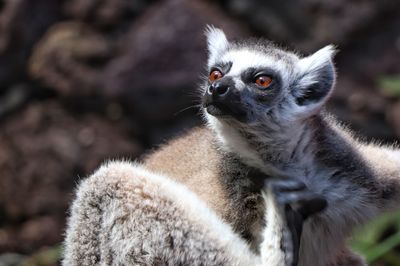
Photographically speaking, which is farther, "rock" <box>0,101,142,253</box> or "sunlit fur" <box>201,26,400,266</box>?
"rock" <box>0,101,142,253</box>

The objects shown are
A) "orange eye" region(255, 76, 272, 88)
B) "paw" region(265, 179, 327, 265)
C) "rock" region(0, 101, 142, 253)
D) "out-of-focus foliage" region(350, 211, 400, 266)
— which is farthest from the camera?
"rock" region(0, 101, 142, 253)

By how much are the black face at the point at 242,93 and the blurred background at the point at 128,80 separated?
4949 millimetres

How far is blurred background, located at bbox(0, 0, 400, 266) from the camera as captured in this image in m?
9.88

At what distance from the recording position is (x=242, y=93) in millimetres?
4711

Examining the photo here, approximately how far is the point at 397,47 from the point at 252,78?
19.0ft

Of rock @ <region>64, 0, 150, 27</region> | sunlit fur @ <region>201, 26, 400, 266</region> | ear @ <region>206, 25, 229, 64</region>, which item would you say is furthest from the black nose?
rock @ <region>64, 0, 150, 27</region>

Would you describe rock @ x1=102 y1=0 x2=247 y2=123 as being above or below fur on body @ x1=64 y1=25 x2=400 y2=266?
above

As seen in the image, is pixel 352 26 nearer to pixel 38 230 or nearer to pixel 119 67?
pixel 119 67

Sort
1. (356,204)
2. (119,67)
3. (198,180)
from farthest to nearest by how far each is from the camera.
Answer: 1. (119,67)
2. (198,180)
3. (356,204)

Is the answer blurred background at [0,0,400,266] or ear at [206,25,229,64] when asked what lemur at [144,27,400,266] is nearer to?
ear at [206,25,229,64]

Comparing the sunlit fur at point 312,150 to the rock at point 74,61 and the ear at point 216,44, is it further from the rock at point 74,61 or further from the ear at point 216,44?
the rock at point 74,61

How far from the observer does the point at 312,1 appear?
9.94 meters

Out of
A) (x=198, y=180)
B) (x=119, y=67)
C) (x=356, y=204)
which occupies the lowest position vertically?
(x=356, y=204)

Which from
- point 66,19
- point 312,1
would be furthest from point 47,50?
point 312,1
